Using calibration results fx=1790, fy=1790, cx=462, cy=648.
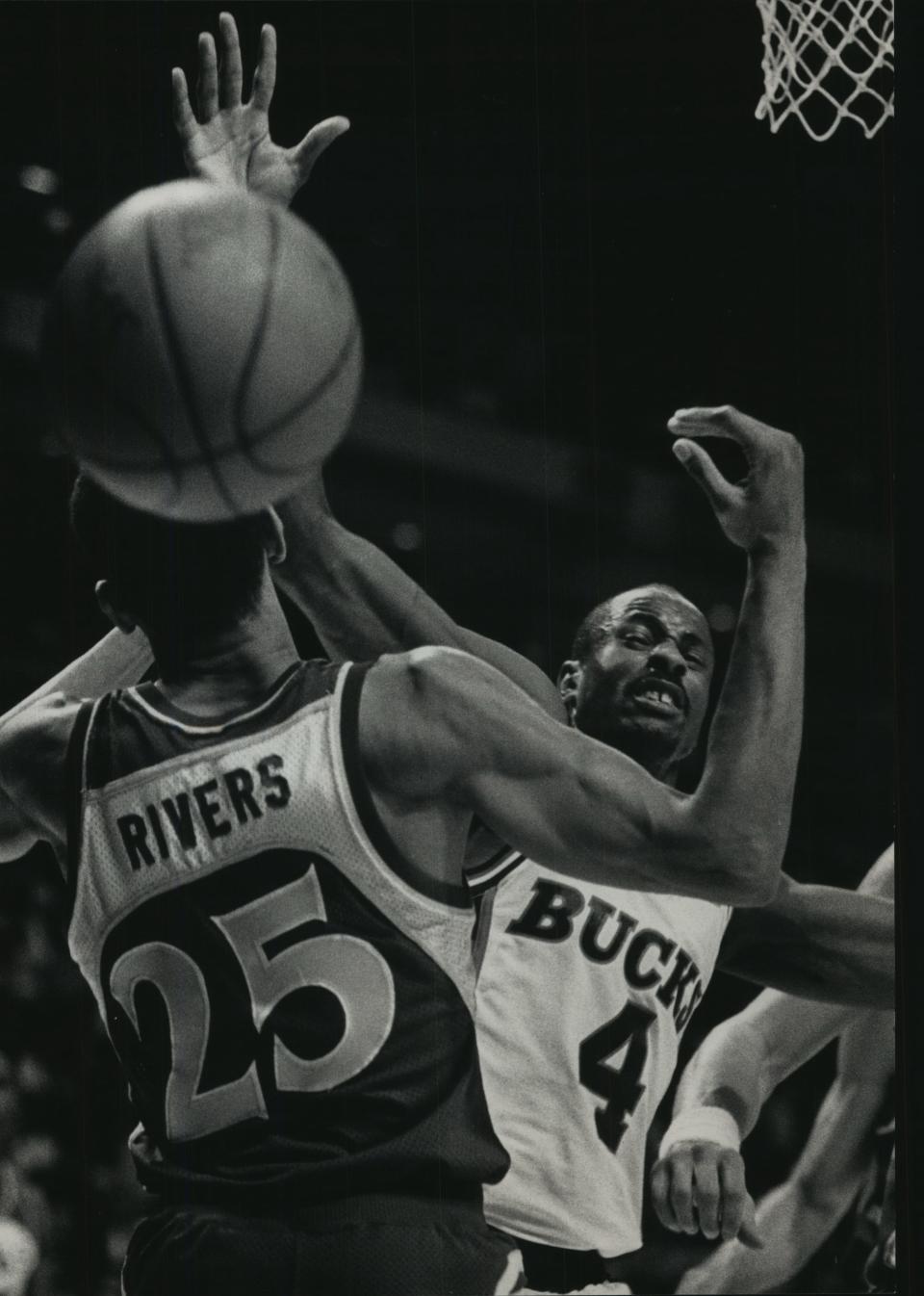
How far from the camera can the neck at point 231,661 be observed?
2.81 m

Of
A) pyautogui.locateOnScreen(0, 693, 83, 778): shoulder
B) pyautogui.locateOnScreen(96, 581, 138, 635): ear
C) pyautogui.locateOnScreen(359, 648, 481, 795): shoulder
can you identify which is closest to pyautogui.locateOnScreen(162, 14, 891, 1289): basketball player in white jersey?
pyautogui.locateOnScreen(359, 648, 481, 795): shoulder

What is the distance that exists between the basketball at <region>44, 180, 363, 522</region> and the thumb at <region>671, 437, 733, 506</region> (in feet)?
1.79

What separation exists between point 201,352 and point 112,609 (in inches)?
18.7

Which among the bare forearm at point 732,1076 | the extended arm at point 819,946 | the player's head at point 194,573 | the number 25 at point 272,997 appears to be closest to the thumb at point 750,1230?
the bare forearm at point 732,1076

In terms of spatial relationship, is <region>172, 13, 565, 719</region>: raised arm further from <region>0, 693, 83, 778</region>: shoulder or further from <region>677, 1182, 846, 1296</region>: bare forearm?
<region>677, 1182, 846, 1296</region>: bare forearm

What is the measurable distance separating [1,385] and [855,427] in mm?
1432

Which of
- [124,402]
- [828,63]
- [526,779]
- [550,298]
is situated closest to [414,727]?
[526,779]

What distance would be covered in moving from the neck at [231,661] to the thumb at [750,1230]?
1136mm

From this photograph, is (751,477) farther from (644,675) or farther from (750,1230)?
(750,1230)

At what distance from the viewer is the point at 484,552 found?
9.65 ft

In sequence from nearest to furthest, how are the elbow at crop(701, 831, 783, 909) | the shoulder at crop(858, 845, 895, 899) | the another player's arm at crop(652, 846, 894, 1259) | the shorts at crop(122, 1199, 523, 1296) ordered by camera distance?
the shorts at crop(122, 1199, 523, 1296)
the elbow at crop(701, 831, 783, 909)
the another player's arm at crop(652, 846, 894, 1259)
the shoulder at crop(858, 845, 895, 899)

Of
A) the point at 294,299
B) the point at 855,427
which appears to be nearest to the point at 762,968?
the point at 855,427

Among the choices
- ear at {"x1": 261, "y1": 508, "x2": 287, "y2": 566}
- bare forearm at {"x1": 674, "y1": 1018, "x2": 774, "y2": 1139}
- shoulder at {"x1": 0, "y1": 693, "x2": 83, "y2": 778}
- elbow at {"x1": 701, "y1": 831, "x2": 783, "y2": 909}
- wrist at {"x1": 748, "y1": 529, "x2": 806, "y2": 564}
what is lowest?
bare forearm at {"x1": 674, "y1": 1018, "x2": 774, "y2": 1139}

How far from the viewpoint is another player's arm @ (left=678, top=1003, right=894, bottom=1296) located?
289 cm
